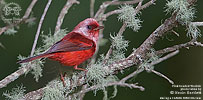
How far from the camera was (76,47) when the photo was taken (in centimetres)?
179

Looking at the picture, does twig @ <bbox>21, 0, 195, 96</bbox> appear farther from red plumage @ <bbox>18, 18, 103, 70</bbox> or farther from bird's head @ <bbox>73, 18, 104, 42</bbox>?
bird's head @ <bbox>73, 18, 104, 42</bbox>

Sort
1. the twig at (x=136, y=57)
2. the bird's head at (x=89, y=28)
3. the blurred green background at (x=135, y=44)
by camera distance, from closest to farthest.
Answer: the twig at (x=136, y=57) < the bird's head at (x=89, y=28) < the blurred green background at (x=135, y=44)

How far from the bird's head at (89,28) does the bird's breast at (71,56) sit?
0.47ft

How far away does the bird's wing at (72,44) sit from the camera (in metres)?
1.75

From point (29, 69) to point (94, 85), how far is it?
45 cm

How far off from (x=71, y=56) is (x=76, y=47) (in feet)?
0.21

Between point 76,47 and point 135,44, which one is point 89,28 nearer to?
point 76,47

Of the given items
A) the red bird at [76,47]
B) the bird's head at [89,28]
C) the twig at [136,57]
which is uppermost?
the bird's head at [89,28]

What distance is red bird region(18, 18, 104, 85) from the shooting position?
1.75 meters

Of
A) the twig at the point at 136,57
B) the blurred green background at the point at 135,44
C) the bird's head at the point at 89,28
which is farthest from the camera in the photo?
the blurred green background at the point at 135,44

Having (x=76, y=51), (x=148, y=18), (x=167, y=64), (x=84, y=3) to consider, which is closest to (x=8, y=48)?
(x=84, y=3)

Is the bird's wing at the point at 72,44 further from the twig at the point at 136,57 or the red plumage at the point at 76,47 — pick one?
the twig at the point at 136,57

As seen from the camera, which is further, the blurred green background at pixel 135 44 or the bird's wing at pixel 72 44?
the blurred green background at pixel 135 44

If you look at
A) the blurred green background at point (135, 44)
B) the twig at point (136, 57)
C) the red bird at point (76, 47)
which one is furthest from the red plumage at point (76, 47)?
the blurred green background at point (135, 44)
